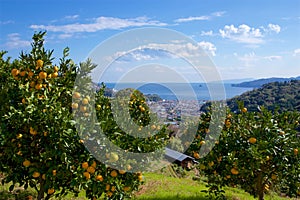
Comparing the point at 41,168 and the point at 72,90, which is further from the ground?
the point at 72,90

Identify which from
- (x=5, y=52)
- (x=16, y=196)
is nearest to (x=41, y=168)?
(x=16, y=196)

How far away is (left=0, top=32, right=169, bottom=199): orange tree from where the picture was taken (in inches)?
101

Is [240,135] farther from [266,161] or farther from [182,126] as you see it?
[182,126]

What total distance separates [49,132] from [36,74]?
0.77 meters

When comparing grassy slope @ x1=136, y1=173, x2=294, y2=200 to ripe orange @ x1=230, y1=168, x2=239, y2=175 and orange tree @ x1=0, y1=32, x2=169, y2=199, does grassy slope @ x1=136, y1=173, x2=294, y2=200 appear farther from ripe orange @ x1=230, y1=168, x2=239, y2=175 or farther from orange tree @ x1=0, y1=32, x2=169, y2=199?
orange tree @ x1=0, y1=32, x2=169, y2=199

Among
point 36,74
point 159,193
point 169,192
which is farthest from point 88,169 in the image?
point 169,192

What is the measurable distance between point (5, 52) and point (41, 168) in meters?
2.06

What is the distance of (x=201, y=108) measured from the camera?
5.16m

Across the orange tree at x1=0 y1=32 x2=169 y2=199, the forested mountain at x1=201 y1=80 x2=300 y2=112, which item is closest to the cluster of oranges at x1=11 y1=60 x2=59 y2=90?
the orange tree at x1=0 y1=32 x2=169 y2=199

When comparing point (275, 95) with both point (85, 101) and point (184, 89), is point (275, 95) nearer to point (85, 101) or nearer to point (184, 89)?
point (184, 89)

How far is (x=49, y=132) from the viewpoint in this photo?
8.44 feet

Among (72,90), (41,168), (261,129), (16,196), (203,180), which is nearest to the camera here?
(41,168)

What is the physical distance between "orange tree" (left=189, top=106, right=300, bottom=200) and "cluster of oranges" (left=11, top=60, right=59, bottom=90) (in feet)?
7.37

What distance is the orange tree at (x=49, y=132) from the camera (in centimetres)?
256
